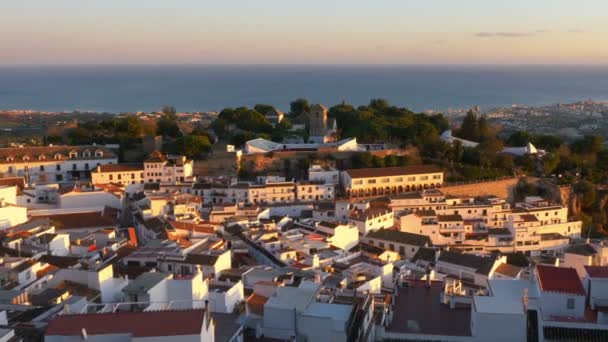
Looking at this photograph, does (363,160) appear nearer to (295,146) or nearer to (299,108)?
(295,146)

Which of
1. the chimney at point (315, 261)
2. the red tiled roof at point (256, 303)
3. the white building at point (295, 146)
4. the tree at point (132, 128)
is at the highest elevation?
the tree at point (132, 128)

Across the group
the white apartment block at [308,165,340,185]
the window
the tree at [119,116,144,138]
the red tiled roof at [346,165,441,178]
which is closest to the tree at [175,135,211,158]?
the tree at [119,116,144,138]

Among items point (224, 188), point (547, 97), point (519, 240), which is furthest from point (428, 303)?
point (547, 97)

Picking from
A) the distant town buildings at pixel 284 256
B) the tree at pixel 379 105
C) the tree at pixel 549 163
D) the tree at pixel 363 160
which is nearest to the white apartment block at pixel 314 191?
the distant town buildings at pixel 284 256

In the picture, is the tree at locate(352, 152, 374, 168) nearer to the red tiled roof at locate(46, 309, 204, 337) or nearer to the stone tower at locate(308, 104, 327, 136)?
the stone tower at locate(308, 104, 327, 136)

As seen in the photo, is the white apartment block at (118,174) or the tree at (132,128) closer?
the white apartment block at (118,174)

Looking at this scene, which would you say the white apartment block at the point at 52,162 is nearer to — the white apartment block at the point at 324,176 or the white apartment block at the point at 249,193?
the white apartment block at the point at 249,193

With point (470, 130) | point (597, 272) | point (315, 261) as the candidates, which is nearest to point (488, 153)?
point (470, 130)
